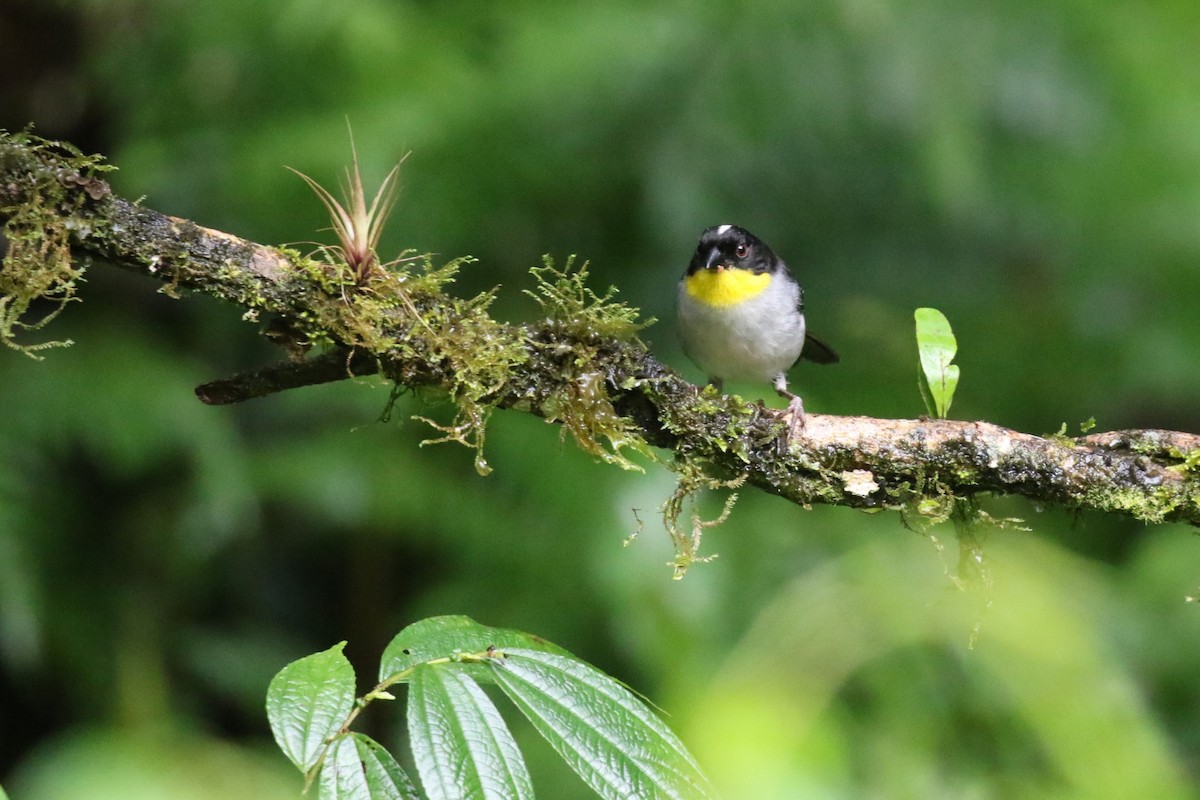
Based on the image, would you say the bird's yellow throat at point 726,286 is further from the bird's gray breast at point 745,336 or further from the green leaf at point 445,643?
the green leaf at point 445,643

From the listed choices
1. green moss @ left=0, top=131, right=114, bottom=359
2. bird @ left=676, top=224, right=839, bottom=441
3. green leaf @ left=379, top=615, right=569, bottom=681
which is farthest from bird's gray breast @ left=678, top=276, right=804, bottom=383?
green leaf @ left=379, top=615, right=569, bottom=681

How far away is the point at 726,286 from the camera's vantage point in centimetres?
380

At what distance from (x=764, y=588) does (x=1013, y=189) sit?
2.33 meters

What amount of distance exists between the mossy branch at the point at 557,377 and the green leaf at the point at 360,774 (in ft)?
2.78

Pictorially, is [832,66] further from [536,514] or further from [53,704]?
[53,704]

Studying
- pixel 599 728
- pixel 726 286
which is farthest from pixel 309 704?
pixel 726 286

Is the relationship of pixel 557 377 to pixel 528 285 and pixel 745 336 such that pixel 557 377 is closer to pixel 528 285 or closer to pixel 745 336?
pixel 745 336

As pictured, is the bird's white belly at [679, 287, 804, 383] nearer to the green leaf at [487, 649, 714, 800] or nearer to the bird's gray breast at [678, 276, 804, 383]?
the bird's gray breast at [678, 276, 804, 383]

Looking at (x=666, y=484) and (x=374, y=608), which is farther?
(x=374, y=608)

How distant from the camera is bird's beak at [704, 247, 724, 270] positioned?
12.2 ft

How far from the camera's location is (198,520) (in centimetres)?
449

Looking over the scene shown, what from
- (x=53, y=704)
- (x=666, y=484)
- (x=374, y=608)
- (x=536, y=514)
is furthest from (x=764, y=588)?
(x=53, y=704)

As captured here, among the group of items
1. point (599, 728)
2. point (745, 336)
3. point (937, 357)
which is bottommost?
point (599, 728)

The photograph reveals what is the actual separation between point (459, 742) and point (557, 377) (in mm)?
1029
